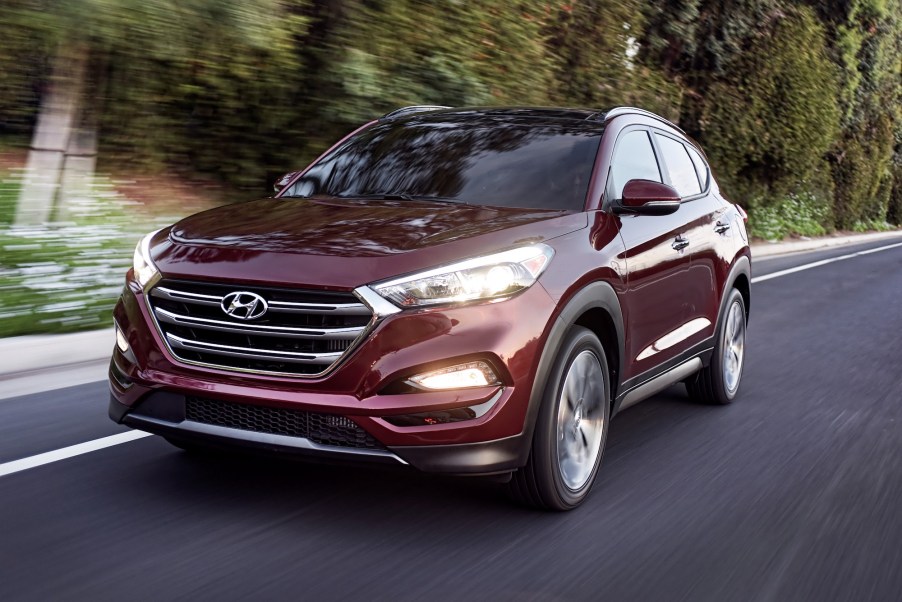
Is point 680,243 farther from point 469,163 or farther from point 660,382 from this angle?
point 469,163

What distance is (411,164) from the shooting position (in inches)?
208

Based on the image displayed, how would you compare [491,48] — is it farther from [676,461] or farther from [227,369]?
[227,369]

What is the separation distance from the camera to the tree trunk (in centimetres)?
966

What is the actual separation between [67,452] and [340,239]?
1850mm

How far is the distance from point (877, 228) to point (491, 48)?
3232 cm

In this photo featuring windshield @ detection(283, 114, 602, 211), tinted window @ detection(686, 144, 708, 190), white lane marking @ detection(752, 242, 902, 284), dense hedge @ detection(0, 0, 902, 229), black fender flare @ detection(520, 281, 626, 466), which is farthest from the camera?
white lane marking @ detection(752, 242, 902, 284)

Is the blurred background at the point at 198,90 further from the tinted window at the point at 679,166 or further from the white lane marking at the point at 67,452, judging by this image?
the tinted window at the point at 679,166

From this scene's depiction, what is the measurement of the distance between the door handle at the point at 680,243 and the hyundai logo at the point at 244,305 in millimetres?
2366

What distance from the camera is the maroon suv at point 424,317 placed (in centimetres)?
382

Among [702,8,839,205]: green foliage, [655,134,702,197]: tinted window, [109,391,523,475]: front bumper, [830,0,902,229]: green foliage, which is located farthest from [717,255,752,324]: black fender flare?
[830,0,902,229]: green foliage

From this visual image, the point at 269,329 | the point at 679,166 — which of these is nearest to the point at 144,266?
the point at 269,329

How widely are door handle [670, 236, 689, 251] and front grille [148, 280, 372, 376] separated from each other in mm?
2241

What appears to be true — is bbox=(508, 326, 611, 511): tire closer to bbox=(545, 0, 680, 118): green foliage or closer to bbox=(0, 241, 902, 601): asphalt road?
bbox=(0, 241, 902, 601): asphalt road

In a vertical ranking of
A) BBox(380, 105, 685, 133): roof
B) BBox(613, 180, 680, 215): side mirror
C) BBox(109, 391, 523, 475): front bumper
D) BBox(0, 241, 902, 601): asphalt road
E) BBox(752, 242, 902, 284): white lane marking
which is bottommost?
BBox(752, 242, 902, 284): white lane marking
